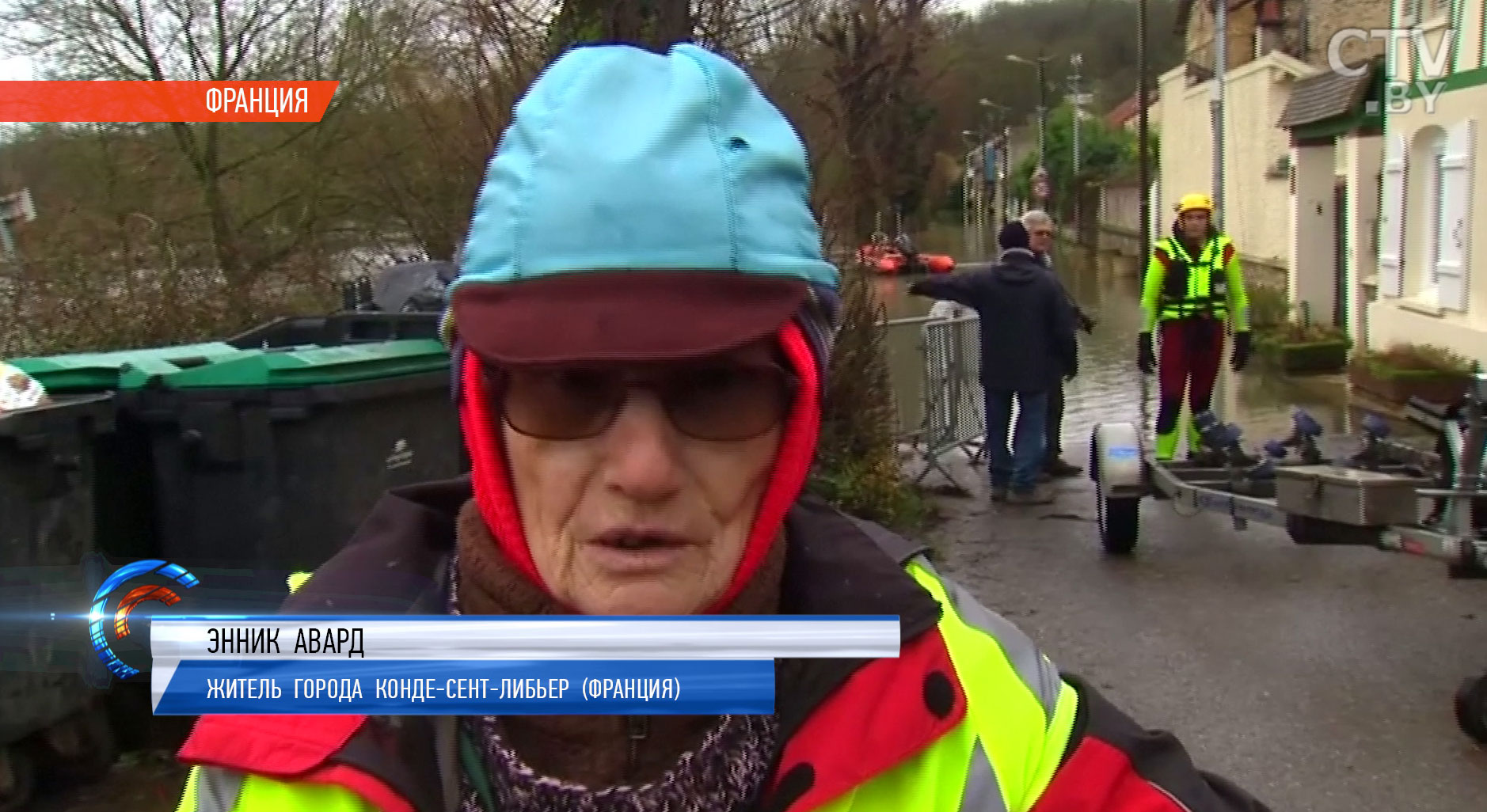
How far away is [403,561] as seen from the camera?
1511 millimetres

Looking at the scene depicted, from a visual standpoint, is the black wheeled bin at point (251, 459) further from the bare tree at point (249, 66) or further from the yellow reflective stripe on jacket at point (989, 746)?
the bare tree at point (249, 66)

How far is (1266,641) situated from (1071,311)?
376 cm

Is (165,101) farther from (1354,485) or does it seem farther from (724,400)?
(724,400)

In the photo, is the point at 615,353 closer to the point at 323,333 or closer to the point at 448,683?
the point at 448,683

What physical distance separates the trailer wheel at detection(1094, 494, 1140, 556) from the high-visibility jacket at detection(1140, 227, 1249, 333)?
1.84 meters

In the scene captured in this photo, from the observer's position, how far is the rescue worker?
Answer: 9352mm

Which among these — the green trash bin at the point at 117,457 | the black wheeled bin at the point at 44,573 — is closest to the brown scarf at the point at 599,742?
the black wheeled bin at the point at 44,573

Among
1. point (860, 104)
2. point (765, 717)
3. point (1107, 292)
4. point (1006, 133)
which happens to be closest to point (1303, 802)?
point (765, 717)

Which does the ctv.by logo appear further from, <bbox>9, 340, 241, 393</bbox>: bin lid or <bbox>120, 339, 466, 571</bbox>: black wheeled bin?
<bbox>9, 340, 241, 393</bbox>: bin lid

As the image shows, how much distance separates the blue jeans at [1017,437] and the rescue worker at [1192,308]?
0.76 m

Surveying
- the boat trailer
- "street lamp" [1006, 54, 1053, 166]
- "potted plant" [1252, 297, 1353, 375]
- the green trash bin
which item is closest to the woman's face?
the green trash bin

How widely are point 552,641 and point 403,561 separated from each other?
0.48 metres

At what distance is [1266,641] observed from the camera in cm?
652
